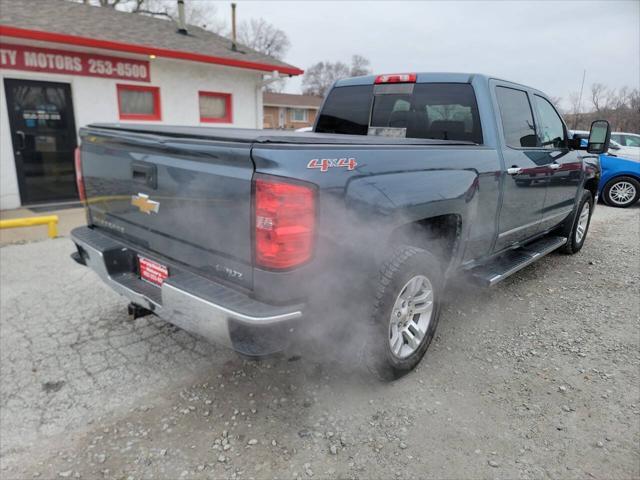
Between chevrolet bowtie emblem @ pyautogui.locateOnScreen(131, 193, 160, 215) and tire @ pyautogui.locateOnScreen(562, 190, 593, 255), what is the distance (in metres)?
4.80

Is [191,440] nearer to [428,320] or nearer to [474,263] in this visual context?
[428,320]

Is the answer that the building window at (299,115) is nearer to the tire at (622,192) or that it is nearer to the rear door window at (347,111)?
the tire at (622,192)

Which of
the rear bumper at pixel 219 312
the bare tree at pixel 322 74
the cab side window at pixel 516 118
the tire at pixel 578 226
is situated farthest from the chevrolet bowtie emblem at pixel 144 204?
the bare tree at pixel 322 74

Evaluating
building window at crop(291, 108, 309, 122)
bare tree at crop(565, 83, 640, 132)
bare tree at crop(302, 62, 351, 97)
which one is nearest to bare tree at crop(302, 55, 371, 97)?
bare tree at crop(302, 62, 351, 97)

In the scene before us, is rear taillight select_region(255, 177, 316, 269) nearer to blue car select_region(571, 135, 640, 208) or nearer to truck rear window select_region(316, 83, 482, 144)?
truck rear window select_region(316, 83, 482, 144)

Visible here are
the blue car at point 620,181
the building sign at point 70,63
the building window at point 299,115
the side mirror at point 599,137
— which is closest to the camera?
the side mirror at point 599,137

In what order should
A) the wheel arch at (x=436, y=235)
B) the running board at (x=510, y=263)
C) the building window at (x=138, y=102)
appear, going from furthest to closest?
the building window at (x=138, y=102) → the running board at (x=510, y=263) → the wheel arch at (x=436, y=235)

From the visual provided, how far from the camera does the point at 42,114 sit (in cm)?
816

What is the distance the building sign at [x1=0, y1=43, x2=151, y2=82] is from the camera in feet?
24.6

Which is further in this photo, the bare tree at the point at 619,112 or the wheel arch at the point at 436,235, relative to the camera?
the bare tree at the point at 619,112

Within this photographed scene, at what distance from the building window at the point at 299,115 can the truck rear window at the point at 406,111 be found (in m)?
36.5

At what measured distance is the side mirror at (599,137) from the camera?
479cm

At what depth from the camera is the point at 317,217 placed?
2.03 m

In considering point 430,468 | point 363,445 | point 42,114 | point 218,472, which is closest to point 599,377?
point 430,468
